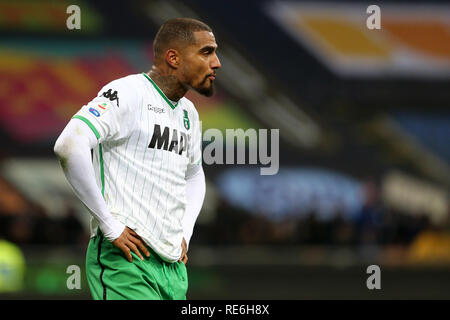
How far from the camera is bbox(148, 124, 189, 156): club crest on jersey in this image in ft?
15.0

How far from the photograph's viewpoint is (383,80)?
76.8ft

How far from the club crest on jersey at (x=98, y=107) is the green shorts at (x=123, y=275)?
0.69 meters

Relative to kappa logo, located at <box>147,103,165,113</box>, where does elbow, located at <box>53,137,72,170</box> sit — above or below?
below

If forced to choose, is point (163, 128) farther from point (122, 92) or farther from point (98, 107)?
point (98, 107)

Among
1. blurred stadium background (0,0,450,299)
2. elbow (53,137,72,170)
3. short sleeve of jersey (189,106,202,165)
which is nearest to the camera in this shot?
elbow (53,137,72,170)

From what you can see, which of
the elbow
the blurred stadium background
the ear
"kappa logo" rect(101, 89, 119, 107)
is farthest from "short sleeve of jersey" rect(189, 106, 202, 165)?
the blurred stadium background

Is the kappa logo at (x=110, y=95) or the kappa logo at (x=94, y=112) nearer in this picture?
the kappa logo at (x=94, y=112)

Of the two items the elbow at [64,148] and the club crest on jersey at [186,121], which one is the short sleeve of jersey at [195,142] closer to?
the club crest on jersey at [186,121]

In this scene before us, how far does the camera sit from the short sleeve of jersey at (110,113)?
13.9 ft

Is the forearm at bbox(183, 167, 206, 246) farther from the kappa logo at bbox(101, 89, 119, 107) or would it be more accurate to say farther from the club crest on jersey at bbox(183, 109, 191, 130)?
the kappa logo at bbox(101, 89, 119, 107)

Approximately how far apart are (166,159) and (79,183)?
0.61 meters

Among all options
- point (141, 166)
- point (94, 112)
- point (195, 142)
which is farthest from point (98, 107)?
point (195, 142)

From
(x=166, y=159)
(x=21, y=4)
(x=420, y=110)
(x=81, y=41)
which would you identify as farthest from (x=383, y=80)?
(x=166, y=159)

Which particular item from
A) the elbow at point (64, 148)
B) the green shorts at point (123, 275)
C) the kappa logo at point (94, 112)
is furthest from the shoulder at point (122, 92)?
the green shorts at point (123, 275)
